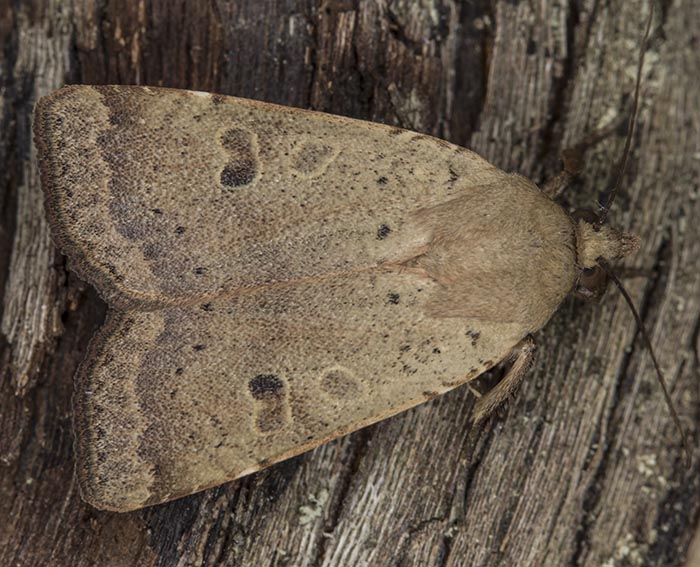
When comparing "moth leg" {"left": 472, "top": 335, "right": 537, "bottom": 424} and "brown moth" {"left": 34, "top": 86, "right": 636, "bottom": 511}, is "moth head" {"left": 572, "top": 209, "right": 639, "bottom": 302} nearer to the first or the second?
"brown moth" {"left": 34, "top": 86, "right": 636, "bottom": 511}

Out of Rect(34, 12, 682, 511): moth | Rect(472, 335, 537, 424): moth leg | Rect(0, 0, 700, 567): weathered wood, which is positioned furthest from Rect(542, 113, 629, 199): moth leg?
Rect(472, 335, 537, 424): moth leg

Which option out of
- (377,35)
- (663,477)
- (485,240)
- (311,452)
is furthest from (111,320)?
(663,477)

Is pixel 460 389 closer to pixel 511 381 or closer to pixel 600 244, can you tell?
pixel 511 381

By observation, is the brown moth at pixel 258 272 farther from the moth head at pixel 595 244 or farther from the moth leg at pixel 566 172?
the moth leg at pixel 566 172

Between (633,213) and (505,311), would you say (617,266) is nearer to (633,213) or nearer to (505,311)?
(633,213)

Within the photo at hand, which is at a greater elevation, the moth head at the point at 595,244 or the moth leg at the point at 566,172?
the moth leg at the point at 566,172

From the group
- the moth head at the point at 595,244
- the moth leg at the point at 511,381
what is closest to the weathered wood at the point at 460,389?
the moth leg at the point at 511,381
